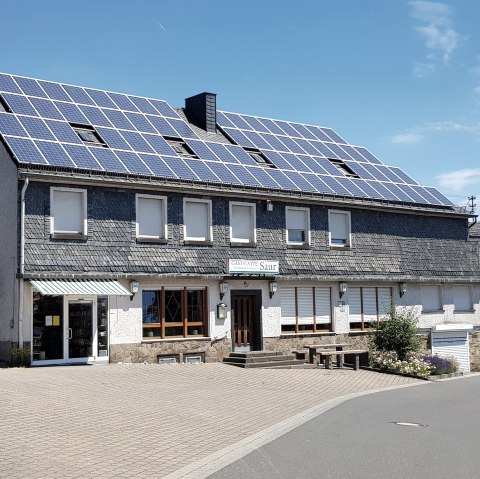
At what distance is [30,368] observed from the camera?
1986 cm

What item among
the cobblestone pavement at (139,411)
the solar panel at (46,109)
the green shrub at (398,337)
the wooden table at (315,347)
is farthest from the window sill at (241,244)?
the solar panel at (46,109)

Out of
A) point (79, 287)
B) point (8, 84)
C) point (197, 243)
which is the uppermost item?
point (8, 84)

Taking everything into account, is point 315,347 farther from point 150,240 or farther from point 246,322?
point 150,240

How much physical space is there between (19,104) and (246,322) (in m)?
10.3

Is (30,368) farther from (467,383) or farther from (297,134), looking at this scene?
(297,134)

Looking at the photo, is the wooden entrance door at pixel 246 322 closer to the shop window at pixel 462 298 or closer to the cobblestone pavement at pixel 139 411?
the cobblestone pavement at pixel 139 411

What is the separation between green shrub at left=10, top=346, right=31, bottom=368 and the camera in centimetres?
2048

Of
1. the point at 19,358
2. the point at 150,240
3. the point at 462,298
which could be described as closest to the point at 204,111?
the point at 150,240

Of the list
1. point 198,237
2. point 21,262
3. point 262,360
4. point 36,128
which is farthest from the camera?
point 198,237

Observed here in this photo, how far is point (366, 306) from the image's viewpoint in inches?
1144

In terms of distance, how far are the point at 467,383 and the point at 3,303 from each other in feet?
45.9

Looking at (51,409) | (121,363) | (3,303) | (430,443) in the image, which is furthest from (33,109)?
(430,443)

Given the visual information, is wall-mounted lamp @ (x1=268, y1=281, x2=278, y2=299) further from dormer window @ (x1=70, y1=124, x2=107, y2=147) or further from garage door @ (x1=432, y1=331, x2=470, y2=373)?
garage door @ (x1=432, y1=331, x2=470, y2=373)

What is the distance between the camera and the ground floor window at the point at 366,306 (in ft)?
93.8
